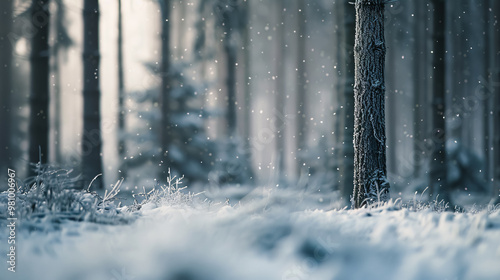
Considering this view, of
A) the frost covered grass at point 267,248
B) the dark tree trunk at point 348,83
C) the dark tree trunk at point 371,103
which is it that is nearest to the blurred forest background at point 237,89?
the dark tree trunk at point 348,83

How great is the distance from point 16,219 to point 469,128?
22545mm

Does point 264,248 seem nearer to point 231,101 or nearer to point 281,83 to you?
point 231,101

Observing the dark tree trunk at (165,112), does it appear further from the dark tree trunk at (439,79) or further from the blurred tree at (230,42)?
the dark tree trunk at (439,79)

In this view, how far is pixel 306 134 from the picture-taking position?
16609mm

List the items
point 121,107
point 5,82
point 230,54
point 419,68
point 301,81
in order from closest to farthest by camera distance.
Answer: point 121,107 < point 230,54 < point 419,68 < point 301,81 < point 5,82

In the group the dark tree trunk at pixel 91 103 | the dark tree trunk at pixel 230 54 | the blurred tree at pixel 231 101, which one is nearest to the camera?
the dark tree trunk at pixel 91 103

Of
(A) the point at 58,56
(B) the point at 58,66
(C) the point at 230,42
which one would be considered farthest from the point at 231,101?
(B) the point at 58,66

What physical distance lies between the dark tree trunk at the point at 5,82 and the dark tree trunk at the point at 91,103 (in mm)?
4604

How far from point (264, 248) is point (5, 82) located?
722 inches

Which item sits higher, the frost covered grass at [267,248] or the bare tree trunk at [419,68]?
the bare tree trunk at [419,68]

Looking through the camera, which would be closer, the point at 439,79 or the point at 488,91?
the point at 439,79

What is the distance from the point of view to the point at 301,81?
1639 centimetres

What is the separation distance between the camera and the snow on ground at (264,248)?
3041 millimetres

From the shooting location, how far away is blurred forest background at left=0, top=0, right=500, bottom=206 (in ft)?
33.0
